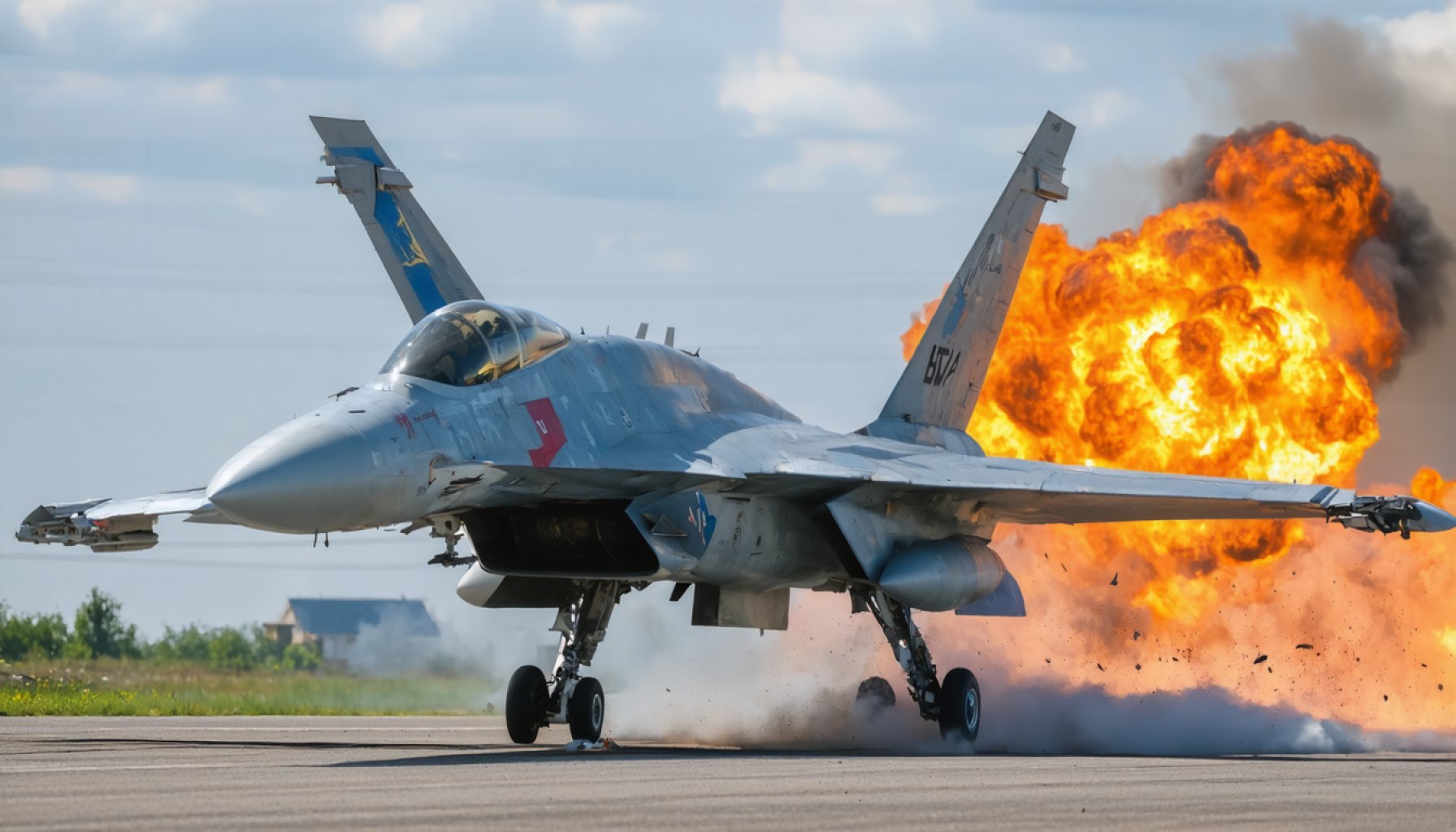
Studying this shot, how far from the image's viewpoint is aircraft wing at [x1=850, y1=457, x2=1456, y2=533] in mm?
16094

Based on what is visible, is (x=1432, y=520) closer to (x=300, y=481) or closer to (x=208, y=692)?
(x=300, y=481)

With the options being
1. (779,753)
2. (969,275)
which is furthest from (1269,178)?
(779,753)

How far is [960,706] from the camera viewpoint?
63.0 feet

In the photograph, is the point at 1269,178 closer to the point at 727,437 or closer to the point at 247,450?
the point at 727,437

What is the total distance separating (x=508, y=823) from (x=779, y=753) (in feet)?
25.3

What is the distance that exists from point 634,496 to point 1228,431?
9.87 meters

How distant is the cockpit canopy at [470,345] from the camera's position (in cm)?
1509

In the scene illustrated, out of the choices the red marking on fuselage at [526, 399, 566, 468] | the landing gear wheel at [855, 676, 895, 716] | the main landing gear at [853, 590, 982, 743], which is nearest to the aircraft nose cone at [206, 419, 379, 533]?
the red marking on fuselage at [526, 399, 566, 468]

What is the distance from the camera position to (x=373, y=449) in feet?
44.8

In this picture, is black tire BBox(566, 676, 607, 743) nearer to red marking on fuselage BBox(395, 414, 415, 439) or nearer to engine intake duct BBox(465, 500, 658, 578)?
engine intake duct BBox(465, 500, 658, 578)

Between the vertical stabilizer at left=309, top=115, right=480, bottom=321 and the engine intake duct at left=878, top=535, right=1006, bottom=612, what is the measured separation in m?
10.7

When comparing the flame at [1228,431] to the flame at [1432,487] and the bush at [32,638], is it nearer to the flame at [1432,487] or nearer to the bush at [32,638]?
the flame at [1432,487]

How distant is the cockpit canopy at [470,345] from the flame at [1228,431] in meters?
9.69

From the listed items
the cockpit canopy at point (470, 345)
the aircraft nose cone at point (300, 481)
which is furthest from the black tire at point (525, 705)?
the aircraft nose cone at point (300, 481)
